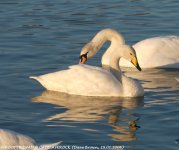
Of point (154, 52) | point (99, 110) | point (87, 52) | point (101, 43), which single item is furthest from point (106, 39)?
point (99, 110)

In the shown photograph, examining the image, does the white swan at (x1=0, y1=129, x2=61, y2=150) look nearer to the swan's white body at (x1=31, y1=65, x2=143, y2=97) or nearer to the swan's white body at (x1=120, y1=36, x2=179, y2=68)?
the swan's white body at (x1=31, y1=65, x2=143, y2=97)

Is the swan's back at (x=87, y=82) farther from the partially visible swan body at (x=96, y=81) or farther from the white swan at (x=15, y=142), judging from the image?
the white swan at (x=15, y=142)

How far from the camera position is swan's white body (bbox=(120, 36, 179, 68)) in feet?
54.9

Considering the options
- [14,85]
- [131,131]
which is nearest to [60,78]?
[14,85]

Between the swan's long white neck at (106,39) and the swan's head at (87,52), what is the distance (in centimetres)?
11

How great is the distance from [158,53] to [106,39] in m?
1.05

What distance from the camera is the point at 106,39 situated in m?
16.7

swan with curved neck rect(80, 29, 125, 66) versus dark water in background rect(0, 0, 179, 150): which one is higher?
swan with curved neck rect(80, 29, 125, 66)

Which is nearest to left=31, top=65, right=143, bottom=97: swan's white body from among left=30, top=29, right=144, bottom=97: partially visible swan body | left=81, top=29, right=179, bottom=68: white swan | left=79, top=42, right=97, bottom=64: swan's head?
left=30, top=29, right=144, bottom=97: partially visible swan body

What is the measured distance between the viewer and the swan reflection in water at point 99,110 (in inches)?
479

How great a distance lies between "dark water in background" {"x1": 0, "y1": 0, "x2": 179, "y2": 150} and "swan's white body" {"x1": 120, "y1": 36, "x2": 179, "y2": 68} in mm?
341

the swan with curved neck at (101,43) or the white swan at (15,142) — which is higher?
the white swan at (15,142)

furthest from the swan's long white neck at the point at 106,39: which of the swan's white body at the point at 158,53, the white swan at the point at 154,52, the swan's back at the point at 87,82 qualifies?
the swan's back at the point at 87,82

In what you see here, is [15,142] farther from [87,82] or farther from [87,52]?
[87,52]
